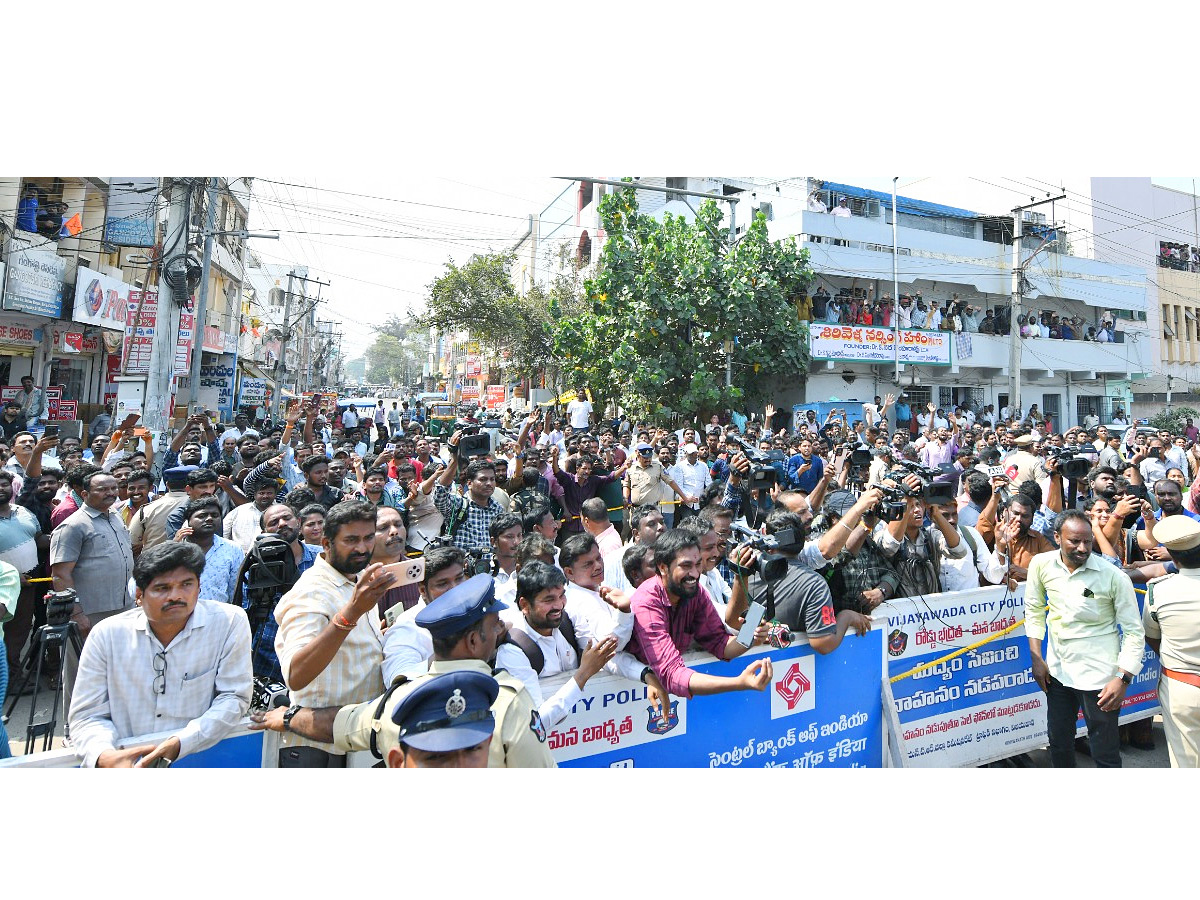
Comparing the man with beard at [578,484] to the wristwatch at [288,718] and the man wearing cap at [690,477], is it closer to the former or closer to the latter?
the man wearing cap at [690,477]

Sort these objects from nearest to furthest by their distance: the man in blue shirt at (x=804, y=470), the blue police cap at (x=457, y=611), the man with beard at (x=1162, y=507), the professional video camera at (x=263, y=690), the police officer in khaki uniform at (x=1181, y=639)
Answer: the blue police cap at (x=457, y=611)
the professional video camera at (x=263, y=690)
the police officer in khaki uniform at (x=1181, y=639)
the man with beard at (x=1162, y=507)
the man in blue shirt at (x=804, y=470)

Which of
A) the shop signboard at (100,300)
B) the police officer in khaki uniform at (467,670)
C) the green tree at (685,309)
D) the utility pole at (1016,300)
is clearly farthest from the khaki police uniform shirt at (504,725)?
the utility pole at (1016,300)

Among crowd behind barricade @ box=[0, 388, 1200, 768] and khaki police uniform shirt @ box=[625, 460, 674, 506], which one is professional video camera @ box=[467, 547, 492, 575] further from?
khaki police uniform shirt @ box=[625, 460, 674, 506]

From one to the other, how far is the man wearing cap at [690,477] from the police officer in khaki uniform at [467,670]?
21.8 feet

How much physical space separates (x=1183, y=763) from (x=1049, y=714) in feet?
2.28

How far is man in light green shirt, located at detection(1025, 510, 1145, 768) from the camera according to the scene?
12.7 feet

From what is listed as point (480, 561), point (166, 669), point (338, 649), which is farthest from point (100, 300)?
point (338, 649)

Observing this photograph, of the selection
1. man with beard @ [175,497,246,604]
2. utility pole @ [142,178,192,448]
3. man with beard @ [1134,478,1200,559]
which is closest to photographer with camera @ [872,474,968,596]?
man with beard @ [1134,478,1200,559]

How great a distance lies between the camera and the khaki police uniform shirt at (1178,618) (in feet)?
11.6

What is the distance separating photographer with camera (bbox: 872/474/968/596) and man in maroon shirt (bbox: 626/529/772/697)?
1.26m

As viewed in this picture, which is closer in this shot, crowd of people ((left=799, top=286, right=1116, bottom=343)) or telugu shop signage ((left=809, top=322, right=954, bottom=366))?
telugu shop signage ((left=809, top=322, right=954, bottom=366))

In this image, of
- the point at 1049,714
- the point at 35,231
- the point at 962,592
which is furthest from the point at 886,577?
the point at 35,231

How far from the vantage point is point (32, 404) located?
13.2m

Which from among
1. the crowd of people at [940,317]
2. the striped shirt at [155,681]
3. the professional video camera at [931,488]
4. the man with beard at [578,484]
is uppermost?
the crowd of people at [940,317]
